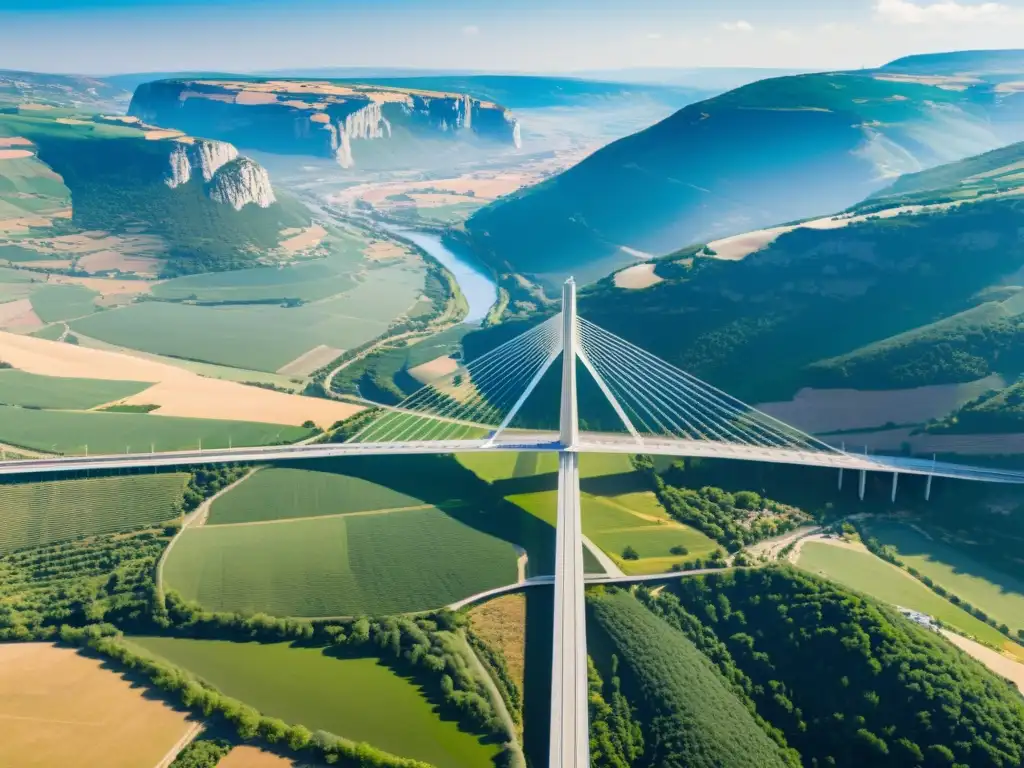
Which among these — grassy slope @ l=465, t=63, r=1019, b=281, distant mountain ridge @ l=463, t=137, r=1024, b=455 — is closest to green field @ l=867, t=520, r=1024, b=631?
distant mountain ridge @ l=463, t=137, r=1024, b=455

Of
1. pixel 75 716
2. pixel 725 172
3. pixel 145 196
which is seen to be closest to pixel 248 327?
pixel 145 196

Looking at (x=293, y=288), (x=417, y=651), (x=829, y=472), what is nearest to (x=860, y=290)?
(x=829, y=472)

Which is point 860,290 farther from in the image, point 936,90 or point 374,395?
point 936,90

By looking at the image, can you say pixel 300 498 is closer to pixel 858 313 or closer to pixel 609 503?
pixel 609 503

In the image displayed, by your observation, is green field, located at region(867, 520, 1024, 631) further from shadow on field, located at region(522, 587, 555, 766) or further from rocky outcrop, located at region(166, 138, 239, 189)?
A: rocky outcrop, located at region(166, 138, 239, 189)

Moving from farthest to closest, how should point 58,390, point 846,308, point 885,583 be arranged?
point 846,308 < point 58,390 < point 885,583
